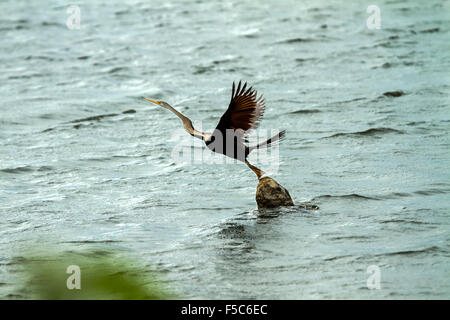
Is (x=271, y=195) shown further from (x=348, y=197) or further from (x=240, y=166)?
(x=240, y=166)

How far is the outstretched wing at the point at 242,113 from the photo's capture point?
24.6 feet

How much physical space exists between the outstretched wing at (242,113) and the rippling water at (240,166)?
1.09m

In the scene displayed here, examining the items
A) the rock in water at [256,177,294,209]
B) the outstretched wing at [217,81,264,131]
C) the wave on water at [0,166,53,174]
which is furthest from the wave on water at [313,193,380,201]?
the wave on water at [0,166,53,174]

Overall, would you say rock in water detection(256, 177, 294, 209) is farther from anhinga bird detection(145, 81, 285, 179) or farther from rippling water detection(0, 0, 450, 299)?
anhinga bird detection(145, 81, 285, 179)

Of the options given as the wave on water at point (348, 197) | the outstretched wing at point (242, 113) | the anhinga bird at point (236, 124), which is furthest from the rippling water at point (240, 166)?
the outstretched wing at point (242, 113)

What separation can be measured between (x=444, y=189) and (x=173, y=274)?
12.2ft

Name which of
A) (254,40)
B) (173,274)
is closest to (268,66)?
(254,40)

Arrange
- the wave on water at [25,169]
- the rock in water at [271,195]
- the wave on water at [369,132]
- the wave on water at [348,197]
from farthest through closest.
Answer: the wave on water at [369,132] < the wave on water at [25,169] < the wave on water at [348,197] < the rock in water at [271,195]

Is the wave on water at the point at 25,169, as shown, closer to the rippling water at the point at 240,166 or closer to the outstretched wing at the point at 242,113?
the rippling water at the point at 240,166

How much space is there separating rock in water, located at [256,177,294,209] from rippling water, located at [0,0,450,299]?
12 cm

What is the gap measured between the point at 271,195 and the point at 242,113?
3.85 ft

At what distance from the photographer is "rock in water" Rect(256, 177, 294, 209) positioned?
8.33 meters

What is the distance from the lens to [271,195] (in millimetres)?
8336

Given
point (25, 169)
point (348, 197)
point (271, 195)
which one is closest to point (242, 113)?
point (271, 195)
